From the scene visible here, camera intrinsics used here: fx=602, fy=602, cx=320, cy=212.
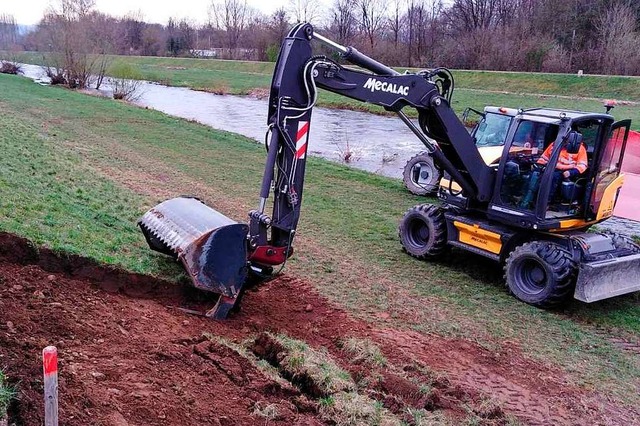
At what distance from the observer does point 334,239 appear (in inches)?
373

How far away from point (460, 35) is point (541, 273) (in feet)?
178

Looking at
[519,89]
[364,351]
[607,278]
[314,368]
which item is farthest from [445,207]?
[519,89]

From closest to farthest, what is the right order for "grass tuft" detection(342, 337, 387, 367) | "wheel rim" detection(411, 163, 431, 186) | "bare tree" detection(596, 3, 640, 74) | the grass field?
"grass tuft" detection(342, 337, 387, 367) → "wheel rim" detection(411, 163, 431, 186) → the grass field → "bare tree" detection(596, 3, 640, 74)

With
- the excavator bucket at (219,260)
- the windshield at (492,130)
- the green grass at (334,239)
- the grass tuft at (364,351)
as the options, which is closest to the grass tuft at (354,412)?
the grass tuft at (364,351)

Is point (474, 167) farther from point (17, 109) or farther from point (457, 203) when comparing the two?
point (17, 109)

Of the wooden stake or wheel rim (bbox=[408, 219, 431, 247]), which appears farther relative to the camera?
wheel rim (bbox=[408, 219, 431, 247])

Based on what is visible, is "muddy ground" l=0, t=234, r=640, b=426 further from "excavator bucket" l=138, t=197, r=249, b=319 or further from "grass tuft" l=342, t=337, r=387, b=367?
"excavator bucket" l=138, t=197, r=249, b=319

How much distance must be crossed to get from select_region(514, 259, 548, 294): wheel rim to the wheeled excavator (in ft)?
0.04

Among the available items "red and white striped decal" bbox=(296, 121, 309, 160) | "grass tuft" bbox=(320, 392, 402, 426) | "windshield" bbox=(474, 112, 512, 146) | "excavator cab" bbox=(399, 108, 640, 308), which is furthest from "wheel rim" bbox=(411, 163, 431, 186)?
"grass tuft" bbox=(320, 392, 402, 426)

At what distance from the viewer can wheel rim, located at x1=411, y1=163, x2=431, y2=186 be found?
1388 centimetres

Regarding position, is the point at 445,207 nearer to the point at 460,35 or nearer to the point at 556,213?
the point at 556,213

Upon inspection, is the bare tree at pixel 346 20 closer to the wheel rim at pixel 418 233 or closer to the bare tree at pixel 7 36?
the bare tree at pixel 7 36

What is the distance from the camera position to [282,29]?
75125 millimetres

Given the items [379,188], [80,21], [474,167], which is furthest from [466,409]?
[80,21]
